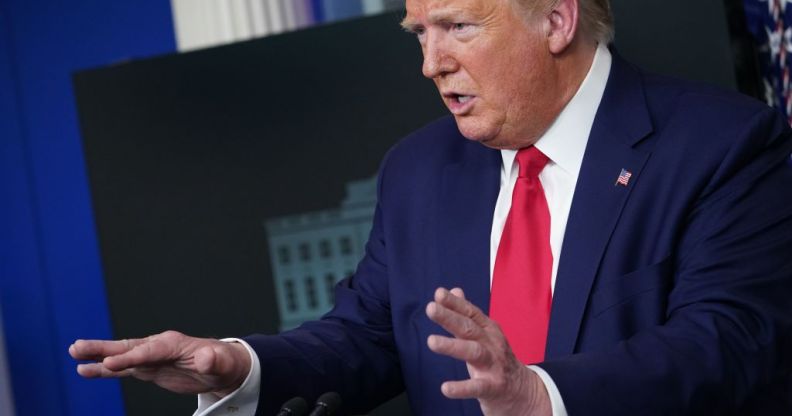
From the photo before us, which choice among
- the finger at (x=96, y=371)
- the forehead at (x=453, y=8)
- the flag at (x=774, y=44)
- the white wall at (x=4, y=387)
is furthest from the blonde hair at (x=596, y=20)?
the white wall at (x=4, y=387)

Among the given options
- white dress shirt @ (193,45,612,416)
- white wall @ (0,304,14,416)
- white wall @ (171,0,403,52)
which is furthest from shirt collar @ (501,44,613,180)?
white wall @ (0,304,14,416)

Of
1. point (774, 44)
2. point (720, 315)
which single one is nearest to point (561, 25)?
point (720, 315)

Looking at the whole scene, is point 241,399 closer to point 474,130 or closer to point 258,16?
point 474,130

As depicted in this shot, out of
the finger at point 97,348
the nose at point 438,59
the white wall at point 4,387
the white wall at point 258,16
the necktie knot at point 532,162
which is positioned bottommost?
the white wall at point 4,387

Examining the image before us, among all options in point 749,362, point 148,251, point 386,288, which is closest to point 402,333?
point 386,288

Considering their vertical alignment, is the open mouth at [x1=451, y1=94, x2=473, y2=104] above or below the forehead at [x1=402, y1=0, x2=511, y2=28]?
below

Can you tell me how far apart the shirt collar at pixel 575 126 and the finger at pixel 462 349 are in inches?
28.0

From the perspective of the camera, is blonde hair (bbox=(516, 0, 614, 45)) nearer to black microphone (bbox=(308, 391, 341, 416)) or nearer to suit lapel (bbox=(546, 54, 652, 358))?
suit lapel (bbox=(546, 54, 652, 358))

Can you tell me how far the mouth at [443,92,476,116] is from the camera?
226 centimetres

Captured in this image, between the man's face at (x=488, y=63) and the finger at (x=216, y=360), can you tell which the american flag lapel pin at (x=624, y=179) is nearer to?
the man's face at (x=488, y=63)

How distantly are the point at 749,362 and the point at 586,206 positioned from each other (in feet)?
1.28

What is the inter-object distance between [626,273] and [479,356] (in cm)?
59

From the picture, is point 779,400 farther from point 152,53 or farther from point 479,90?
point 152,53

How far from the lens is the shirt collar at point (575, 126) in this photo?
7.47 ft
